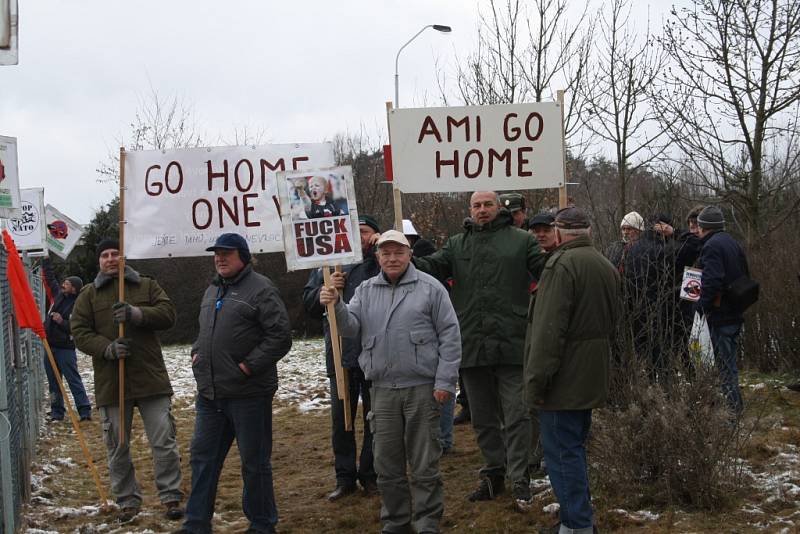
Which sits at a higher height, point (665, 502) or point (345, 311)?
point (345, 311)

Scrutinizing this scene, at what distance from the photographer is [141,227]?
7234mm

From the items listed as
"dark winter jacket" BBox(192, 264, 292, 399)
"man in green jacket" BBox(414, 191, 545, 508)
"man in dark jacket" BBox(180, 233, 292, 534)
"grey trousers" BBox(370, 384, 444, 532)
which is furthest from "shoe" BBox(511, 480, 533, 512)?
"dark winter jacket" BBox(192, 264, 292, 399)

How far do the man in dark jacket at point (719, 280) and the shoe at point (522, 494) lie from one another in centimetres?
245

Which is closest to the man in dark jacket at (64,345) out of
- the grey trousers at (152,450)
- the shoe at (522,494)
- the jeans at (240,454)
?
the grey trousers at (152,450)

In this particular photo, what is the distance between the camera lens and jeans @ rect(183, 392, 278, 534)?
637 centimetres

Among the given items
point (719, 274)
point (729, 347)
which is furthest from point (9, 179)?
point (729, 347)

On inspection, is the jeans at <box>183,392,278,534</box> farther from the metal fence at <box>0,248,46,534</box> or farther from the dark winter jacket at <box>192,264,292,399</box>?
the metal fence at <box>0,248,46,534</box>

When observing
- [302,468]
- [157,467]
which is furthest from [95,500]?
[302,468]

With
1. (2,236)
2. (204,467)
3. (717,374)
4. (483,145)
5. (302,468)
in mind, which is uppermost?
(483,145)

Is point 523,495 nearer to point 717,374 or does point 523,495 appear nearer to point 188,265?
point 717,374

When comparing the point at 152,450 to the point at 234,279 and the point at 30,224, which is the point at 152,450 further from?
the point at 30,224

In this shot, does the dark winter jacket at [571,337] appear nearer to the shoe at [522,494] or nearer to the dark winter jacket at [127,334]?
the shoe at [522,494]

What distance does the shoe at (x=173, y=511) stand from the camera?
7.14 metres

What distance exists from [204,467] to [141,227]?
201 centimetres
